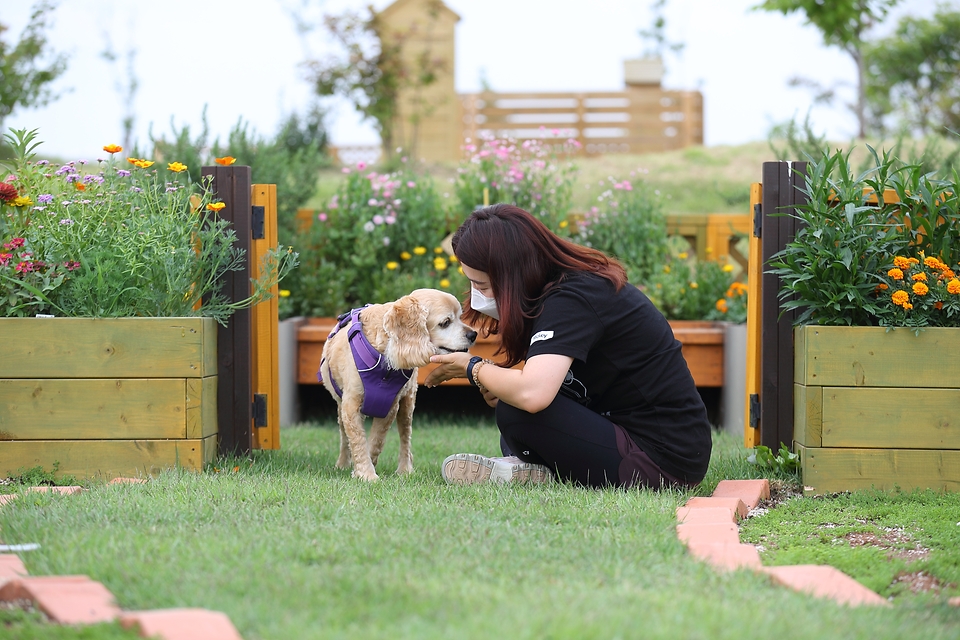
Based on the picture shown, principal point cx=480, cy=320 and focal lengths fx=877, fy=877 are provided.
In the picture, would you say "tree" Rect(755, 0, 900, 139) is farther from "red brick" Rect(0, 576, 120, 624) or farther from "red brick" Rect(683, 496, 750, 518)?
"red brick" Rect(0, 576, 120, 624)

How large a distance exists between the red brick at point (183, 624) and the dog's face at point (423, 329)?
1821 mm

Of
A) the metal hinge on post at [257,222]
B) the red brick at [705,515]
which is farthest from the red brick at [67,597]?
the metal hinge on post at [257,222]

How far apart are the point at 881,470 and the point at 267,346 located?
9.19 ft

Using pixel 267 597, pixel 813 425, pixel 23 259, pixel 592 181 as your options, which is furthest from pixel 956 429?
pixel 592 181

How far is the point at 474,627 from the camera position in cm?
184

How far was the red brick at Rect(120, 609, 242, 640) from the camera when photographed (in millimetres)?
1791

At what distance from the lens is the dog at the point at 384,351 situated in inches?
143

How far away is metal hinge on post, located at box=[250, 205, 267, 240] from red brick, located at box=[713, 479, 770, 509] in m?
2.38

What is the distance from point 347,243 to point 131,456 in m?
3.30

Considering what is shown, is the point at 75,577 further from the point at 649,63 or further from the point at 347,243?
the point at 649,63

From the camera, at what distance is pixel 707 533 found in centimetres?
271

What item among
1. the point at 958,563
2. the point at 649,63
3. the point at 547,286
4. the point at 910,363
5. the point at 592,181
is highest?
the point at 649,63

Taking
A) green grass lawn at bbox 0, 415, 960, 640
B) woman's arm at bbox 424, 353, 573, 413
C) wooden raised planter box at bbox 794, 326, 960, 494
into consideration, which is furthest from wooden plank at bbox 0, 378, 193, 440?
wooden raised planter box at bbox 794, 326, 960, 494

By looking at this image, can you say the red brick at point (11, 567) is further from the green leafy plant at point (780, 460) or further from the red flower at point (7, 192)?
the green leafy plant at point (780, 460)
